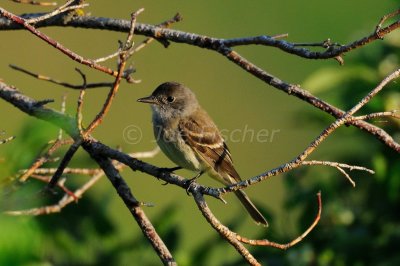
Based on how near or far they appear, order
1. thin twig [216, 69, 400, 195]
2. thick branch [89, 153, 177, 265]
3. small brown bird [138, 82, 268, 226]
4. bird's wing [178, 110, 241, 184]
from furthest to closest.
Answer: bird's wing [178, 110, 241, 184], small brown bird [138, 82, 268, 226], thick branch [89, 153, 177, 265], thin twig [216, 69, 400, 195]

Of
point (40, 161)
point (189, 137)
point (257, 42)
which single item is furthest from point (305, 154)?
point (189, 137)

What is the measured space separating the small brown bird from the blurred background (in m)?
0.28

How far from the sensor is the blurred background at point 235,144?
154 inches

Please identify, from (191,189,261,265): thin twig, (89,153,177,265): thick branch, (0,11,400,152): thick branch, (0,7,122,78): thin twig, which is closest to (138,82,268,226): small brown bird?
(89,153,177,265): thick branch

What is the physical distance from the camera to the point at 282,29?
11.7 m

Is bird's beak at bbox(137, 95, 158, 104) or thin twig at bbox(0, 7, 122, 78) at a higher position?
bird's beak at bbox(137, 95, 158, 104)

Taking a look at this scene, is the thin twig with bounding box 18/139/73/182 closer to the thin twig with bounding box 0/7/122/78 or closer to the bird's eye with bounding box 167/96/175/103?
the thin twig with bounding box 0/7/122/78

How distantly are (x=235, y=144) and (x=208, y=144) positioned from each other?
5.09m

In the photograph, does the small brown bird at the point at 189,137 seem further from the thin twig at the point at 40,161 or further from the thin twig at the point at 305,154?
the thin twig at the point at 305,154

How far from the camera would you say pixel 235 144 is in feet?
34.0

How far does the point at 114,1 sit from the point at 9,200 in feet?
33.3

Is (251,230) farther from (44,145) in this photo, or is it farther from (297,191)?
(44,145)

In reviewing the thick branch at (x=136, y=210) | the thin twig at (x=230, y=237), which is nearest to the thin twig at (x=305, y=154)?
the thin twig at (x=230, y=237)

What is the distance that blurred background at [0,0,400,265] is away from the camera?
12.8 ft
